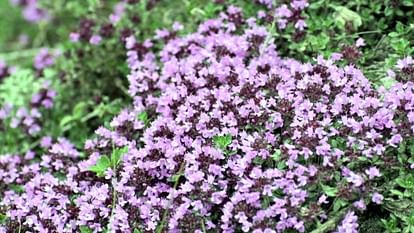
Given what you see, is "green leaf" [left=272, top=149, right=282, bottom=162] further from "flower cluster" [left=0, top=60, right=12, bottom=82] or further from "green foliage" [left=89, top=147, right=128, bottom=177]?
"flower cluster" [left=0, top=60, right=12, bottom=82]

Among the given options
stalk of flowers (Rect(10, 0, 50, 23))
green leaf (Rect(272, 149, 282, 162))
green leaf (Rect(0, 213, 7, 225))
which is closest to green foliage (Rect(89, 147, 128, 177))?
green leaf (Rect(0, 213, 7, 225))

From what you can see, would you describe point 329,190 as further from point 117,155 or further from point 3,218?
point 3,218

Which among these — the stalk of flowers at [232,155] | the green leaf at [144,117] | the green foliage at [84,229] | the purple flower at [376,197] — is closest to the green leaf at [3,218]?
the stalk of flowers at [232,155]

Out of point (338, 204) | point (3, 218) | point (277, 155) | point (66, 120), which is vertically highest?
point (277, 155)

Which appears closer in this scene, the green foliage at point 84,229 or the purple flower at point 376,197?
the purple flower at point 376,197

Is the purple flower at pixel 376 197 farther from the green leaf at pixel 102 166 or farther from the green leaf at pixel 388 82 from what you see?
the green leaf at pixel 102 166

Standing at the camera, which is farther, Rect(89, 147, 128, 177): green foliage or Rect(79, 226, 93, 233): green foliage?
Rect(89, 147, 128, 177): green foliage

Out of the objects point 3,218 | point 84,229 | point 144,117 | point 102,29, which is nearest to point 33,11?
point 102,29
